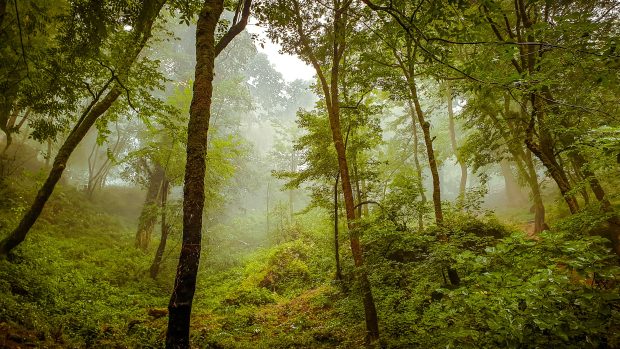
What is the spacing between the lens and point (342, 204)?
40.9 ft

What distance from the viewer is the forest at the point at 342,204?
344 centimetres

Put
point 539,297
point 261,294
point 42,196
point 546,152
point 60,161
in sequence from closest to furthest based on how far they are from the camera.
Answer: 1. point 539,297
2. point 546,152
3. point 42,196
4. point 60,161
5. point 261,294

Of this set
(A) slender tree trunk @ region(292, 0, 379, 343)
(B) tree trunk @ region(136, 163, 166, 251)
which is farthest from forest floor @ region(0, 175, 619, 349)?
(B) tree trunk @ region(136, 163, 166, 251)

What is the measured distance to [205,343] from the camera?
263 inches

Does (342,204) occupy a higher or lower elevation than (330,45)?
lower

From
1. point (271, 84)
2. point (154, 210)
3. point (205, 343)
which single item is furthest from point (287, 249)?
point (271, 84)

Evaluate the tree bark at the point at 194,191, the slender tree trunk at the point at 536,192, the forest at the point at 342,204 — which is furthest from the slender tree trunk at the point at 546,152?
the tree bark at the point at 194,191

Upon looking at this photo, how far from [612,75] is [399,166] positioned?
17192mm

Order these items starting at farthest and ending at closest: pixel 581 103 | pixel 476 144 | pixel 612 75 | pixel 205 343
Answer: pixel 476 144
pixel 581 103
pixel 205 343
pixel 612 75

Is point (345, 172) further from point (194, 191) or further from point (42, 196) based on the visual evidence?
point (42, 196)

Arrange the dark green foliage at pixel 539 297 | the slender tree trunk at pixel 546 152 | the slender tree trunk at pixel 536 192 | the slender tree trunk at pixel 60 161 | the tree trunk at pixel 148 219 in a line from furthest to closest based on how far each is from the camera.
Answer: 1. the tree trunk at pixel 148 219
2. the slender tree trunk at pixel 536 192
3. the slender tree trunk at pixel 60 161
4. the slender tree trunk at pixel 546 152
5. the dark green foliage at pixel 539 297

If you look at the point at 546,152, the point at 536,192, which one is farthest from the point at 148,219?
the point at 536,192

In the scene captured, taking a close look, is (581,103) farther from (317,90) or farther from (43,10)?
(43,10)

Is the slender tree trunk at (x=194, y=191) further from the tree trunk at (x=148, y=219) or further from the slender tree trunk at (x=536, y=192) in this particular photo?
the slender tree trunk at (x=536, y=192)
